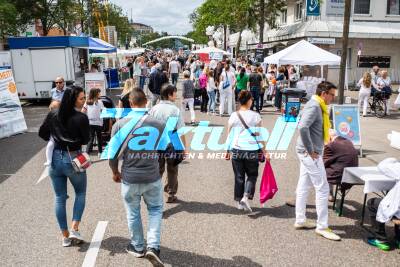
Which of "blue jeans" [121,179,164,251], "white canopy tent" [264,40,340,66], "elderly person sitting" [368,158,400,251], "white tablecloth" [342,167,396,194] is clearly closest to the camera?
"blue jeans" [121,179,164,251]

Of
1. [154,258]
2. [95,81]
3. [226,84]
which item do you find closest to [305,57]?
[226,84]

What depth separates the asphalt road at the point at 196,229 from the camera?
4.56 meters

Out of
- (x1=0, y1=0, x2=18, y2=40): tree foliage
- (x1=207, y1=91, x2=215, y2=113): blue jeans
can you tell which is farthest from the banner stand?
(x1=0, y1=0, x2=18, y2=40): tree foliage

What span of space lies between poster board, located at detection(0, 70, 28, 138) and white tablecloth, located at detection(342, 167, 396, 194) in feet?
32.9

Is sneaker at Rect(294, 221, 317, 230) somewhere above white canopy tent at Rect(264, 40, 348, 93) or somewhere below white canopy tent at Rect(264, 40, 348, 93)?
below

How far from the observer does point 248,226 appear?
545 cm

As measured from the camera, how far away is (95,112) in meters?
9.39

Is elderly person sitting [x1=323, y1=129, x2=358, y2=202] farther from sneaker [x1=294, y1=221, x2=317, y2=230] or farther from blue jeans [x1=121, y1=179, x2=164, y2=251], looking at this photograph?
blue jeans [x1=121, y1=179, x2=164, y2=251]

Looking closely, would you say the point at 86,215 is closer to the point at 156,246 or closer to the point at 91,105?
the point at 156,246

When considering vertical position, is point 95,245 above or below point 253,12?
below

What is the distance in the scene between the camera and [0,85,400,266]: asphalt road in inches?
180

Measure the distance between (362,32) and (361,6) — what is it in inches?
92.9

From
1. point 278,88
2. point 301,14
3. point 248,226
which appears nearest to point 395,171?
point 248,226

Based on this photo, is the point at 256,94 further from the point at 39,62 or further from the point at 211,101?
the point at 39,62
